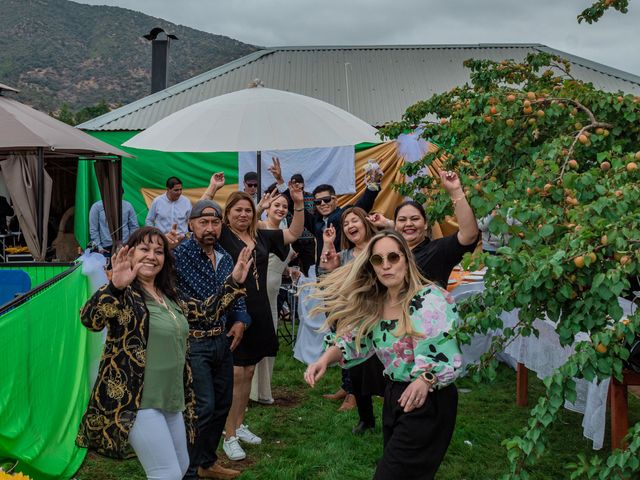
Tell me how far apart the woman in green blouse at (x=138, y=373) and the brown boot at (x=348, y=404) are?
302 cm

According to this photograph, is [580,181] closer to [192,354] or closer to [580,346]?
[580,346]

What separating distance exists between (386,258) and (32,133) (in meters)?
8.05

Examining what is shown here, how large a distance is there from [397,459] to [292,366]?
5.04m

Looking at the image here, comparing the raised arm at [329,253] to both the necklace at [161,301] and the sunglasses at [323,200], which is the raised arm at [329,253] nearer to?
the sunglasses at [323,200]

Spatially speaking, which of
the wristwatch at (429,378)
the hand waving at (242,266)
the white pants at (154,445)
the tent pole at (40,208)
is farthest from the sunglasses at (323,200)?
the tent pole at (40,208)

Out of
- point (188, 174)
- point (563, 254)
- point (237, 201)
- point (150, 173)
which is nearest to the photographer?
point (563, 254)

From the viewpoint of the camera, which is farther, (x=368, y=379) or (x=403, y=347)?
(x=368, y=379)

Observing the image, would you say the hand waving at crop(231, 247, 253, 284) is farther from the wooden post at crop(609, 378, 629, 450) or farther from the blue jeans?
the wooden post at crop(609, 378, 629, 450)

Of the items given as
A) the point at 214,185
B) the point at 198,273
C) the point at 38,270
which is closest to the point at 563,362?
the point at 198,273

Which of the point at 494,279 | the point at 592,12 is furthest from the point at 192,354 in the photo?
the point at 592,12

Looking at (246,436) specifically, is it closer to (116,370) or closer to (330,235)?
(330,235)

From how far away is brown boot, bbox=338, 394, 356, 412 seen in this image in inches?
277

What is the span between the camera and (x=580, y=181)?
345 centimetres

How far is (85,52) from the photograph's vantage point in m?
68.6
